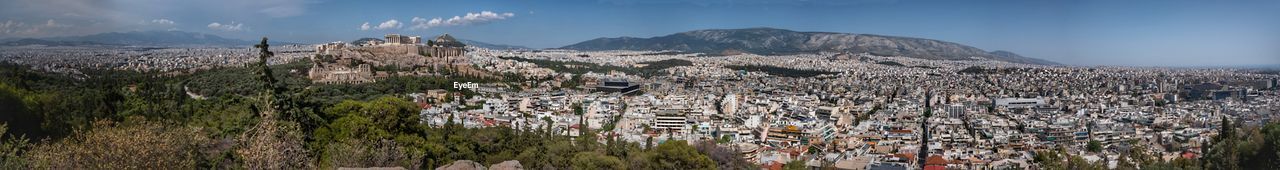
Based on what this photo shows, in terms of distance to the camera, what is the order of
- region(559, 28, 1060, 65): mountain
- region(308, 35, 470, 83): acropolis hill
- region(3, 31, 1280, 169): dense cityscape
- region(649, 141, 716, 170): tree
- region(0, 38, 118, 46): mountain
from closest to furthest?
1. region(649, 141, 716, 170): tree
2. region(0, 38, 118, 46): mountain
3. region(3, 31, 1280, 169): dense cityscape
4. region(308, 35, 470, 83): acropolis hill
5. region(559, 28, 1060, 65): mountain

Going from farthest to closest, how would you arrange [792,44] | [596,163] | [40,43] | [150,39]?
[792,44] → [150,39] → [40,43] → [596,163]

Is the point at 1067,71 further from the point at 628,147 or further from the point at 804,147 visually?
the point at 628,147

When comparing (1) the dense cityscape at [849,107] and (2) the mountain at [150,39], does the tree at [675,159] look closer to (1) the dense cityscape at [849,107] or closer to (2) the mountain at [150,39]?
(1) the dense cityscape at [849,107]

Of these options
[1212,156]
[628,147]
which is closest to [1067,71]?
[1212,156]

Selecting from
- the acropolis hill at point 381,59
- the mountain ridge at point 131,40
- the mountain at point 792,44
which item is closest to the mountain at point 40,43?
the mountain ridge at point 131,40

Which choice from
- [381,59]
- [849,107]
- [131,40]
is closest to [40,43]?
[131,40]

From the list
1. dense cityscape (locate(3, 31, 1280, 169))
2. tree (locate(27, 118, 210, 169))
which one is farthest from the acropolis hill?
tree (locate(27, 118, 210, 169))

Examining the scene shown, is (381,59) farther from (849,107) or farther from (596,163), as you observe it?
(596,163)

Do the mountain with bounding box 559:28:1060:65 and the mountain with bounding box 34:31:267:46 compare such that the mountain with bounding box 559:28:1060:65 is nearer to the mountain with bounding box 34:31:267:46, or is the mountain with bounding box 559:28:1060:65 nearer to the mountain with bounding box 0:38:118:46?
the mountain with bounding box 34:31:267:46
